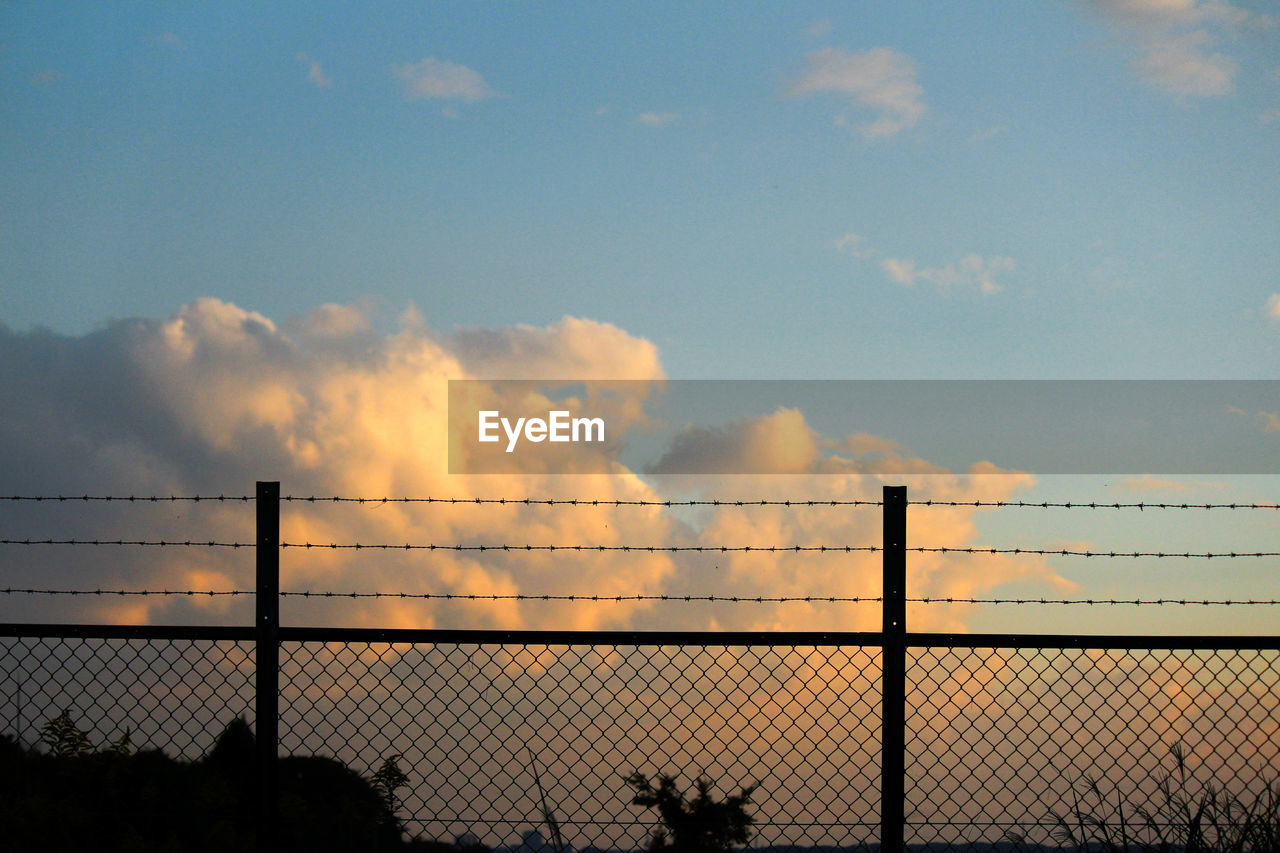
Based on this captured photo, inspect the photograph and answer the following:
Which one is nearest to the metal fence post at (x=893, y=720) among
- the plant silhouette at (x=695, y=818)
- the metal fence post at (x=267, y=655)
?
the plant silhouette at (x=695, y=818)

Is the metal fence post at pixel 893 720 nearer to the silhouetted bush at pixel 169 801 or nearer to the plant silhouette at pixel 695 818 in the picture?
the plant silhouette at pixel 695 818

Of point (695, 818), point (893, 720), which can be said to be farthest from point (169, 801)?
point (893, 720)

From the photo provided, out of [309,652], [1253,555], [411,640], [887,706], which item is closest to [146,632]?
[309,652]

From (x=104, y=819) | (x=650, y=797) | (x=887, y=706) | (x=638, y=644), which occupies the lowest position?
(x=104, y=819)

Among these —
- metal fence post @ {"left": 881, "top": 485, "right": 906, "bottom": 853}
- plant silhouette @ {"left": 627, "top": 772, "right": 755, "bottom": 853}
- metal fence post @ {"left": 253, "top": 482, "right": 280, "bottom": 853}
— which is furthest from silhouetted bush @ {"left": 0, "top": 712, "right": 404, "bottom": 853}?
metal fence post @ {"left": 881, "top": 485, "right": 906, "bottom": 853}

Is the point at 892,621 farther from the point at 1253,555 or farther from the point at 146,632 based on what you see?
the point at 146,632

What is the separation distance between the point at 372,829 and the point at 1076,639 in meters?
3.30

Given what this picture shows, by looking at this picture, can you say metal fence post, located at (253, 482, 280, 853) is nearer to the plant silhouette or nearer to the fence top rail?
the fence top rail

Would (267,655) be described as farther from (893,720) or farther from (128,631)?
(893,720)

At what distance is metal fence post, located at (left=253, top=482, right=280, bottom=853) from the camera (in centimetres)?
437

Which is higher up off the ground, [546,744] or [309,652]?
[309,652]

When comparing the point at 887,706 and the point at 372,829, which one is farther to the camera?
the point at 372,829

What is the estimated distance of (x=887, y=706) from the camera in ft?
14.2

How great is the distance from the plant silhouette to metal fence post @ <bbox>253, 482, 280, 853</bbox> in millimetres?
1551
